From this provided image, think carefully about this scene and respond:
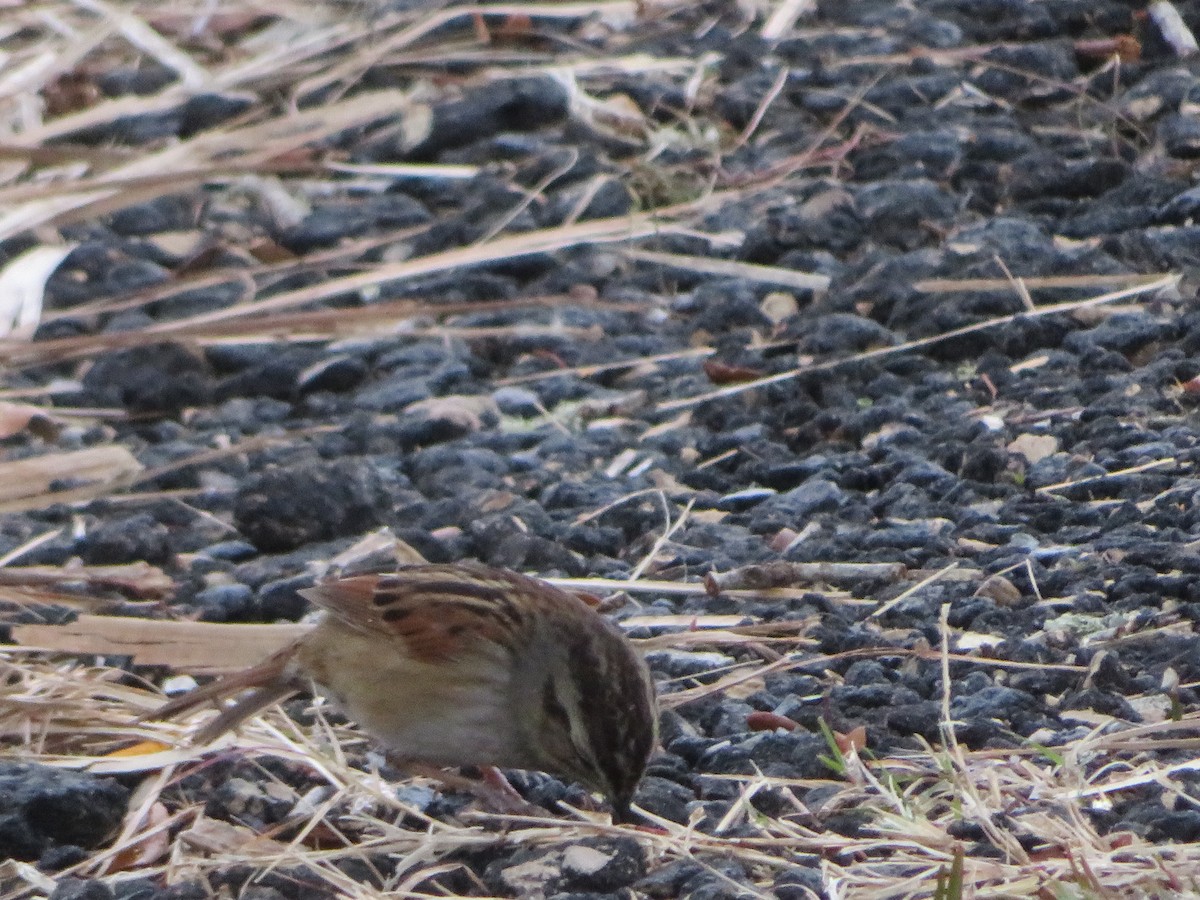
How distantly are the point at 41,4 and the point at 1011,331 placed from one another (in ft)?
18.1

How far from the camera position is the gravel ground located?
14.2ft

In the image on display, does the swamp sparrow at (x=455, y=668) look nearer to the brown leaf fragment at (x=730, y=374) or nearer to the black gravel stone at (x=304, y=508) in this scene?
the black gravel stone at (x=304, y=508)

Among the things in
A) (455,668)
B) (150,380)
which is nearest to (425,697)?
(455,668)

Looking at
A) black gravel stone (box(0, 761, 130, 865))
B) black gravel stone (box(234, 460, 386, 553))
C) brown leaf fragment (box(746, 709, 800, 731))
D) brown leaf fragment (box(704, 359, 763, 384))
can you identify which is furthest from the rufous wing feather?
brown leaf fragment (box(704, 359, 763, 384))

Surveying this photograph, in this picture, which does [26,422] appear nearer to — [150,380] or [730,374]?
[150,380]

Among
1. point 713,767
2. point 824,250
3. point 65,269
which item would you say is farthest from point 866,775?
point 65,269

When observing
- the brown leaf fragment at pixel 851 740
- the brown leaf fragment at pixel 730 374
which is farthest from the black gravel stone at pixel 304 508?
the brown leaf fragment at pixel 851 740

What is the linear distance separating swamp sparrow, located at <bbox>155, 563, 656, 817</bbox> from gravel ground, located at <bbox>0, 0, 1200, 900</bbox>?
17 centimetres

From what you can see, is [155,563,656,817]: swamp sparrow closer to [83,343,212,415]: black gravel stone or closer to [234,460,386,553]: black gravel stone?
[234,460,386,553]: black gravel stone

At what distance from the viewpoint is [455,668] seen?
4.77 m

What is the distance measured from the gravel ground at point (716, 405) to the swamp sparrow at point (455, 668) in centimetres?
17

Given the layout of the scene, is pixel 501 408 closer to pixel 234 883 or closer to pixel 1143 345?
pixel 1143 345

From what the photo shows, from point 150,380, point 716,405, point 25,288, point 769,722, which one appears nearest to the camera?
point 769,722

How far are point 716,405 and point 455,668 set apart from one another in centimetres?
213
